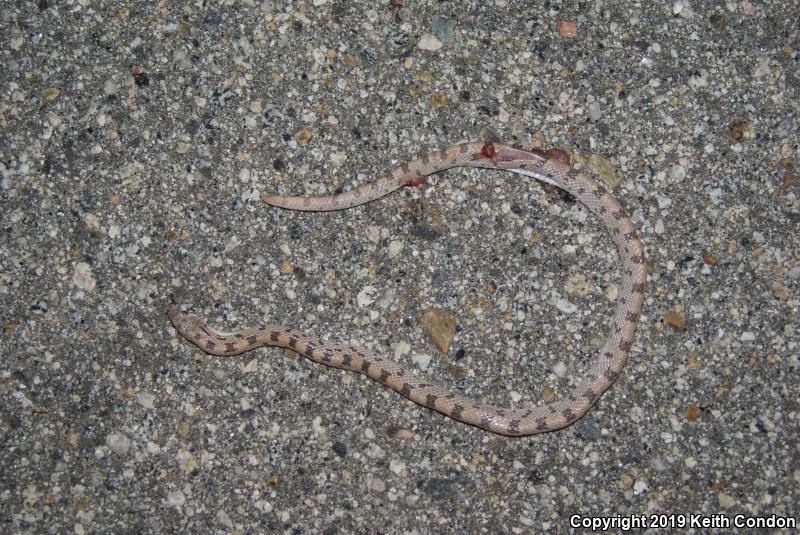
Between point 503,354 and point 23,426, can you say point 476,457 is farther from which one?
point 23,426

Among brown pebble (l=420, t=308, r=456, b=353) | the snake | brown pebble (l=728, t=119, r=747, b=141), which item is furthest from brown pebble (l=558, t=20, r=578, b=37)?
brown pebble (l=420, t=308, r=456, b=353)

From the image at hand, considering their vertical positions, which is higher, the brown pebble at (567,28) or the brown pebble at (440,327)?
the brown pebble at (567,28)

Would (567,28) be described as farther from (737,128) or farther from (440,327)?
(440,327)

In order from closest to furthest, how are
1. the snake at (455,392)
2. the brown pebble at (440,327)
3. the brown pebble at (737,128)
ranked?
the snake at (455,392) < the brown pebble at (440,327) < the brown pebble at (737,128)

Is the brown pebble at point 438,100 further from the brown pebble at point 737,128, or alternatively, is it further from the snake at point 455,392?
the brown pebble at point 737,128

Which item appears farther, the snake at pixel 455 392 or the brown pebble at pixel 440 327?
the brown pebble at pixel 440 327

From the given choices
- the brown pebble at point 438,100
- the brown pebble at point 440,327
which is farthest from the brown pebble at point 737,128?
the brown pebble at point 440,327

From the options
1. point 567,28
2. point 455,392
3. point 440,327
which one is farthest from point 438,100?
point 455,392

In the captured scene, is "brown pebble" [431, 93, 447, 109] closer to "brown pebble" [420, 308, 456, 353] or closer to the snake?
the snake
